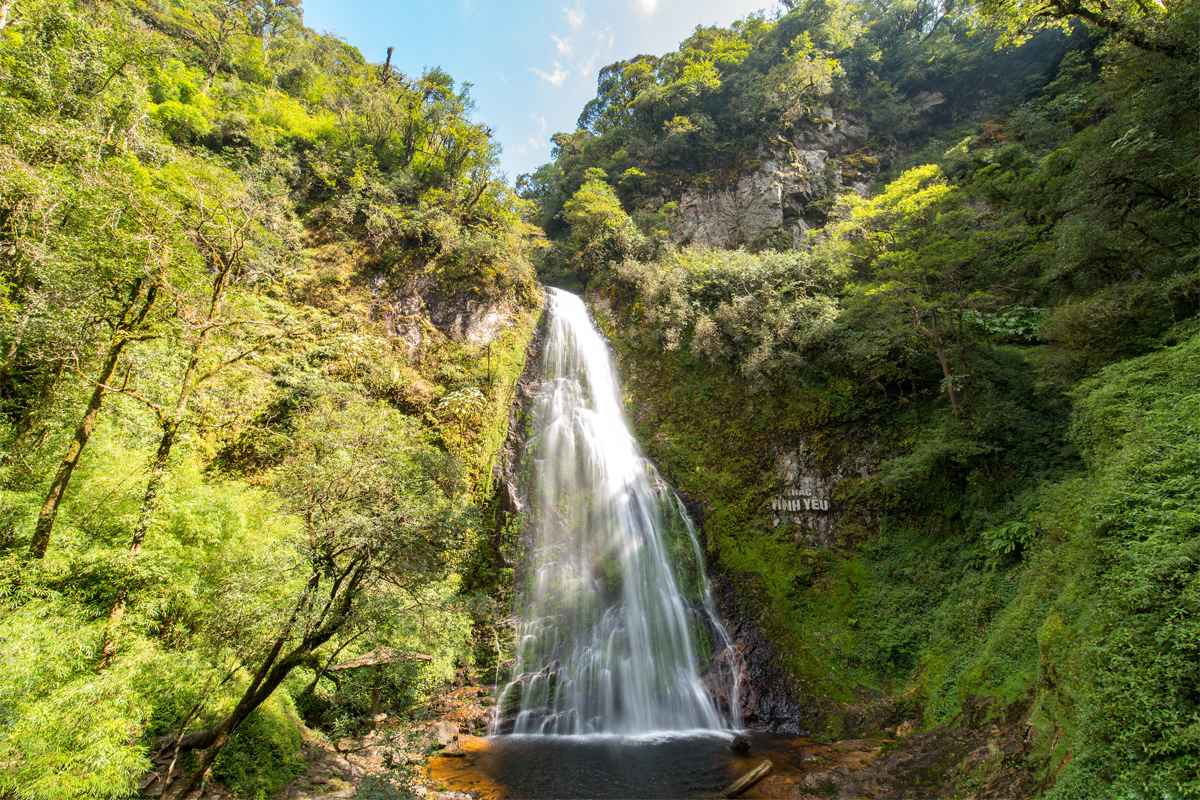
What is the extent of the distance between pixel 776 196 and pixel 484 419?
20.2 metres

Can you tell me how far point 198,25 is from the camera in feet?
86.7

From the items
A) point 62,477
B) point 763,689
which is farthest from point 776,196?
point 62,477

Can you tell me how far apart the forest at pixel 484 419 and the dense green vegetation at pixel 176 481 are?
2.7 inches

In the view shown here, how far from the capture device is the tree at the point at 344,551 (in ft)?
19.2

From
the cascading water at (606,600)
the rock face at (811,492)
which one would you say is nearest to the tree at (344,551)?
the cascading water at (606,600)

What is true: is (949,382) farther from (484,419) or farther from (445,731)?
(445,731)

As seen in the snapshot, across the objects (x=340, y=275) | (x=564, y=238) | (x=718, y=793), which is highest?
(x=564, y=238)

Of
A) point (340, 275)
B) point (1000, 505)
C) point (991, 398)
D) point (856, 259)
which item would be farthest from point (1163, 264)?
point (340, 275)

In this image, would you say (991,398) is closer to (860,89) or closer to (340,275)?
(340,275)

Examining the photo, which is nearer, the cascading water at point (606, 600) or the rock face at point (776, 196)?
the cascading water at point (606, 600)

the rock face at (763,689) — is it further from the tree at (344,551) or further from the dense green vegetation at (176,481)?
the tree at (344,551)

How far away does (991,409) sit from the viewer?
12117mm

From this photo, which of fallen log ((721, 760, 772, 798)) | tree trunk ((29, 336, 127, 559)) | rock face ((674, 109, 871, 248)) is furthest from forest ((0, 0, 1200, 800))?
fallen log ((721, 760, 772, 798))

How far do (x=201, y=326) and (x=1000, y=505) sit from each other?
15850 millimetres
